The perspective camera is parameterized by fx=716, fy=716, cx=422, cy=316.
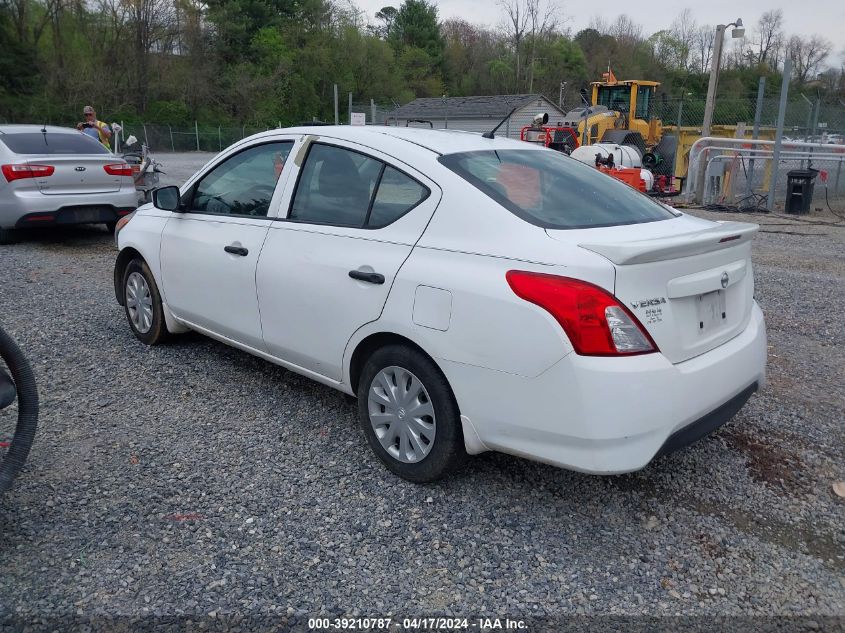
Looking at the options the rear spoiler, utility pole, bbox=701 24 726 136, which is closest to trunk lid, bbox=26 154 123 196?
the rear spoiler

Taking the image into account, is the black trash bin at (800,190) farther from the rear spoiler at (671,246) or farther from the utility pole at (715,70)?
the rear spoiler at (671,246)

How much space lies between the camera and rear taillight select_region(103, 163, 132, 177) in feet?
31.8

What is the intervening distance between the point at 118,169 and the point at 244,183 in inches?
246

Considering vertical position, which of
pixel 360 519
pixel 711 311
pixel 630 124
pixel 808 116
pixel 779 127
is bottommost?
pixel 360 519

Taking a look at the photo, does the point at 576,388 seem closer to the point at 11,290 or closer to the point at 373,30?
the point at 11,290

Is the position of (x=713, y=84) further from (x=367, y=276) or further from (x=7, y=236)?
(x=367, y=276)

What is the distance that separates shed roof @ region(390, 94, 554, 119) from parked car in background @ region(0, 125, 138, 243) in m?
32.0

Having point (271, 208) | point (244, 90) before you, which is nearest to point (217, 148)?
point (244, 90)

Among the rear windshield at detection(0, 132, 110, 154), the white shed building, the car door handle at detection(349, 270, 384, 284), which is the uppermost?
the white shed building

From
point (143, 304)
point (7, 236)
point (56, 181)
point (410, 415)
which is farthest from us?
point (7, 236)

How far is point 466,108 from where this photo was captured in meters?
44.0

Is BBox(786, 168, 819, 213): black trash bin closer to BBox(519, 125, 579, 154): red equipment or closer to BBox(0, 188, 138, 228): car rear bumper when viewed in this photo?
BBox(519, 125, 579, 154): red equipment

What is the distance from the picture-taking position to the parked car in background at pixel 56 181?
9.05 metres

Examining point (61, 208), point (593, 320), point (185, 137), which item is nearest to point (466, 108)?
point (185, 137)
